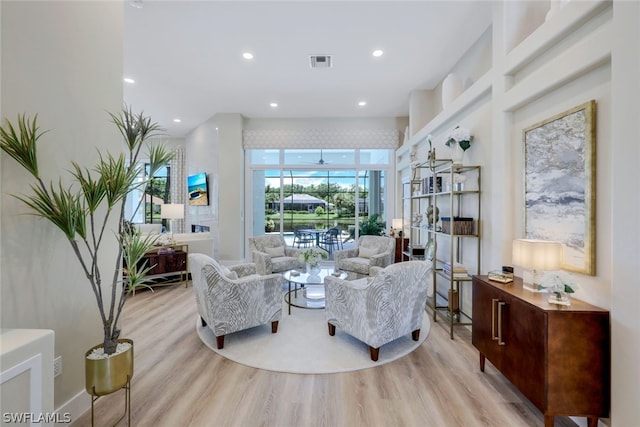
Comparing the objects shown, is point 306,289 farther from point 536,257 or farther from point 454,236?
point 536,257

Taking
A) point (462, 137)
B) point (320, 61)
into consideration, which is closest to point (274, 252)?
point (320, 61)

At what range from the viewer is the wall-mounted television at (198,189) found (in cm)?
671

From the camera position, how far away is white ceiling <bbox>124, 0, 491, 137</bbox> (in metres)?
2.96

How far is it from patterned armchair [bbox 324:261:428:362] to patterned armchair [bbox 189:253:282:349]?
68 cm

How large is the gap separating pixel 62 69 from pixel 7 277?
1.29m

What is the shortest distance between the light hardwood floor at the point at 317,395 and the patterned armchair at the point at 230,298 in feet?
1.09

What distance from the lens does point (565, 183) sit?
6.38 ft

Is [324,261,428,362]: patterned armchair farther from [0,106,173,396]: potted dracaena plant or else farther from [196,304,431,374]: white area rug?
[0,106,173,396]: potted dracaena plant

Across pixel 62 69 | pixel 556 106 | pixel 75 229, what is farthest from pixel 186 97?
pixel 556 106

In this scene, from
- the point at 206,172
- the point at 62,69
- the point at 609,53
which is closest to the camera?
→ the point at 609,53

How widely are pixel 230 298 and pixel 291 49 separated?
3.24 metres

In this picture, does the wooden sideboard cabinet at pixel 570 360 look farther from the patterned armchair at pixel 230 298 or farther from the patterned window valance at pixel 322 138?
the patterned window valance at pixel 322 138

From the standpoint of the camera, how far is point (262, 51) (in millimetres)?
3705

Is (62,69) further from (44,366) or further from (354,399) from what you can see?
(354,399)
